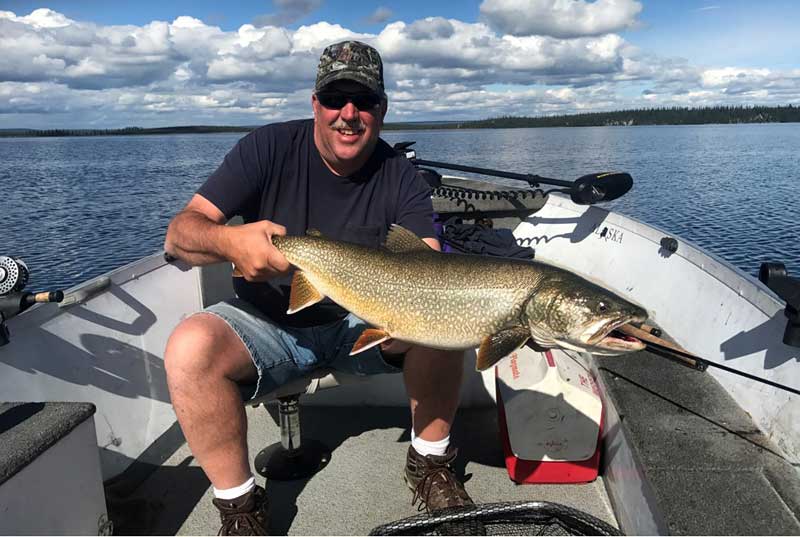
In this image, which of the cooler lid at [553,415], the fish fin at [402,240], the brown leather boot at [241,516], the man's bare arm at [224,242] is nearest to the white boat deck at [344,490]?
the cooler lid at [553,415]

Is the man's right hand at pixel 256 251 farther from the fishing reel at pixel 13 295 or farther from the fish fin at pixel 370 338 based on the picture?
the fishing reel at pixel 13 295

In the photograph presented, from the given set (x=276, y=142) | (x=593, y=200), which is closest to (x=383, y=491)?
(x=276, y=142)

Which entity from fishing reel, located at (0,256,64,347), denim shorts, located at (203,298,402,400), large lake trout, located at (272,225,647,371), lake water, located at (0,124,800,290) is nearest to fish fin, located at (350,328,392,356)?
large lake trout, located at (272,225,647,371)

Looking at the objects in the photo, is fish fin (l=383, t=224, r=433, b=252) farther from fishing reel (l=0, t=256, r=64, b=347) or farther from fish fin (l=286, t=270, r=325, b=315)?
fishing reel (l=0, t=256, r=64, b=347)

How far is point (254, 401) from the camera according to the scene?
10.0ft

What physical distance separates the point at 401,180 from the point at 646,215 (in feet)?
58.6

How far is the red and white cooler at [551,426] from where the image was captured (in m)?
3.33

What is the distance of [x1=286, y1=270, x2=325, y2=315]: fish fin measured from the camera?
9.30ft

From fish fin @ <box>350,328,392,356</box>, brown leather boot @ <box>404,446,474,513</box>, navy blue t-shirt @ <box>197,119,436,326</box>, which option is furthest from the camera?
navy blue t-shirt @ <box>197,119,436,326</box>

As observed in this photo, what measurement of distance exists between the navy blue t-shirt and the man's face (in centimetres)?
16

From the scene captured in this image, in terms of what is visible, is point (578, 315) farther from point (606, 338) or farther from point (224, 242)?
point (224, 242)

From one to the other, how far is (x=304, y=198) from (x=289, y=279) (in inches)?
19.1

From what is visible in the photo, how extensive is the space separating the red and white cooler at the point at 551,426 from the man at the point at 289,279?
0.43 meters

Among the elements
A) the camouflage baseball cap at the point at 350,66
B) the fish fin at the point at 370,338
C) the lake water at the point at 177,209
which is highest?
the camouflage baseball cap at the point at 350,66
